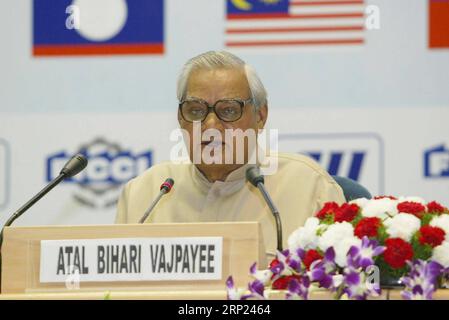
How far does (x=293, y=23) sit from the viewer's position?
3936 millimetres

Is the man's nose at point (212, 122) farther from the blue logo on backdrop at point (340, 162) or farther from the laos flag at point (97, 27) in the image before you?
the laos flag at point (97, 27)

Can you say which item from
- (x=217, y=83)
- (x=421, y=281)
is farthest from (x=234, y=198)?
(x=421, y=281)

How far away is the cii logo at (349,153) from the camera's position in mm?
3822

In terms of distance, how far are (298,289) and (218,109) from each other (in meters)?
1.28

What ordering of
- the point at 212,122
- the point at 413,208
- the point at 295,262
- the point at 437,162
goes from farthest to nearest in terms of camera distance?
the point at 437,162 < the point at 212,122 < the point at 413,208 < the point at 295,262

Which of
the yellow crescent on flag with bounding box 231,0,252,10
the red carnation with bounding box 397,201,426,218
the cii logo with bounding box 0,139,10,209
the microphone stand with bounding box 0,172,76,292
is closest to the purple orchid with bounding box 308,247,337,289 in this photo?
the red carnation with bounding box 397,201,426,218

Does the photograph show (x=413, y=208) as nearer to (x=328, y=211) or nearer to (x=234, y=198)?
(x=328, y=211)

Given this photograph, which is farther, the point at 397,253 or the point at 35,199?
the point at 35,199

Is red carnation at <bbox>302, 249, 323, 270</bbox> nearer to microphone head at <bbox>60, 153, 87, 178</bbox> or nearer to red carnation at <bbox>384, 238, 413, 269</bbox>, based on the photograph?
red carnation at <bbox>384, 238, 413, 269</bbox>

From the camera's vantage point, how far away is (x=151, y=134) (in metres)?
3.97

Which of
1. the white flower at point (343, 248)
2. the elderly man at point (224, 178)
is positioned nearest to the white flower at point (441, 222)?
the white flower at point (343, 248)
